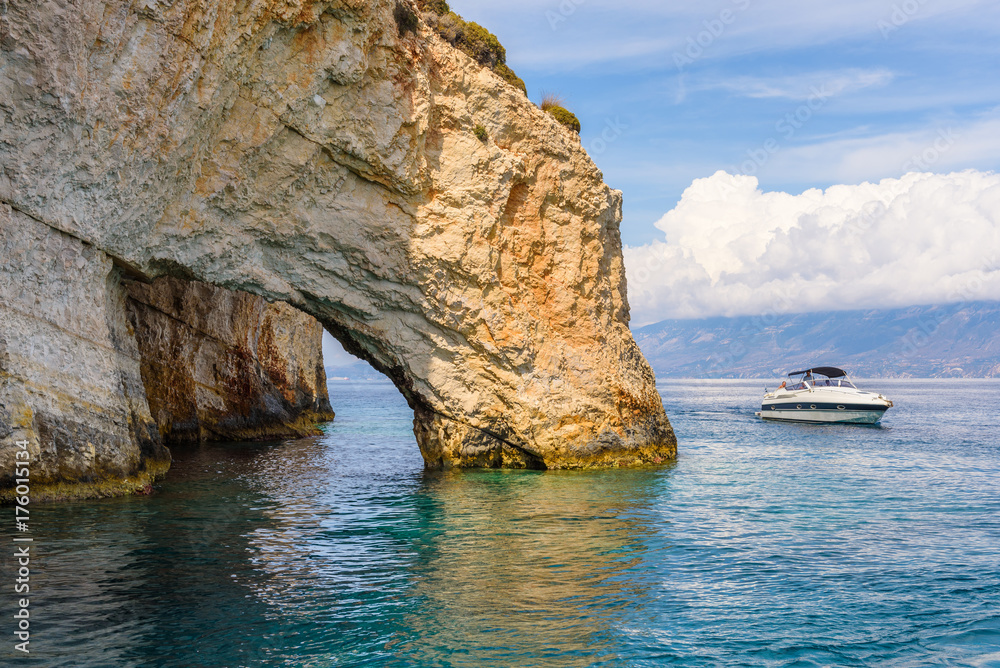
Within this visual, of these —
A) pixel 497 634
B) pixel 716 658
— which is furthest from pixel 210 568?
pixel 716 658

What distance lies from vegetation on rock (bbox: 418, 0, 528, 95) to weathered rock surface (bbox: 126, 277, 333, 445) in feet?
46.0

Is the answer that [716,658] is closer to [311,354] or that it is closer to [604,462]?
[604,462]

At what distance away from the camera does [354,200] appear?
2183 cm

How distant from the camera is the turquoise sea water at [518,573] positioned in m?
9.31

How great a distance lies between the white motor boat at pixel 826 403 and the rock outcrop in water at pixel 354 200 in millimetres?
27384

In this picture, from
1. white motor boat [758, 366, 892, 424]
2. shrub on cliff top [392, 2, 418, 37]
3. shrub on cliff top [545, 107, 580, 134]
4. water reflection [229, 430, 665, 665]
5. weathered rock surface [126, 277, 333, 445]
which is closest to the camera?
water reflection [229, 430, 665, 665]

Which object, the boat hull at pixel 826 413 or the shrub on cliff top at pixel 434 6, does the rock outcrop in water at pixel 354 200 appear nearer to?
the shrub on cliff top at pixel 434 6

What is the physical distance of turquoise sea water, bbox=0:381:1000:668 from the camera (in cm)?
931

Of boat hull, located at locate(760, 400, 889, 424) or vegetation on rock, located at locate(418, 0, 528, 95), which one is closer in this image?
vegetation on rock, located at locate(418, 0, 528, 95)

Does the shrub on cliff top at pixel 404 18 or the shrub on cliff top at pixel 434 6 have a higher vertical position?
the shrub on cliff top at pixel 434 6

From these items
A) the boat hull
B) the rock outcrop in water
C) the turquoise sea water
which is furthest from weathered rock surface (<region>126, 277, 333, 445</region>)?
the boat hull

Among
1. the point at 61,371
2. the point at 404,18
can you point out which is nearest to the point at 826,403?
the point at 404,18

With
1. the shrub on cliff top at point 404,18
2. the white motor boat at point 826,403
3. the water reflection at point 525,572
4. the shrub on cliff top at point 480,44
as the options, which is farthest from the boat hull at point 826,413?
the shrub on cliff top at point 404,18

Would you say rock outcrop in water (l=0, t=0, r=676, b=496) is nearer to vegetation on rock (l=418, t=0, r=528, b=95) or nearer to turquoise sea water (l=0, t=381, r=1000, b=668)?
vegetation on rock (l=418, t=0, r=528, b=95)
